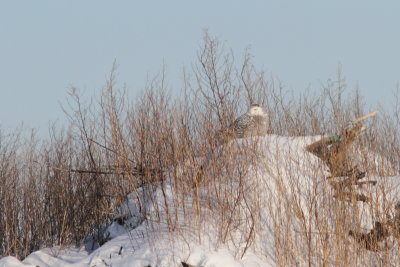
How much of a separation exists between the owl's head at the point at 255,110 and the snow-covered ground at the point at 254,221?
539 millimetres

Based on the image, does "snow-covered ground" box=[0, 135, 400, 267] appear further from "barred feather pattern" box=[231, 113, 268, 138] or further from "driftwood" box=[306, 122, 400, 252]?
"barred feather pattern" box=[231, 113, 268, 138]

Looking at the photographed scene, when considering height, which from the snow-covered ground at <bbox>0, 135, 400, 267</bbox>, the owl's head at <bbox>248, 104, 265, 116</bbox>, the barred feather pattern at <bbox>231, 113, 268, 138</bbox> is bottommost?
the snow-covered ground at <bbox>0, 135, 400, 267</bbox>

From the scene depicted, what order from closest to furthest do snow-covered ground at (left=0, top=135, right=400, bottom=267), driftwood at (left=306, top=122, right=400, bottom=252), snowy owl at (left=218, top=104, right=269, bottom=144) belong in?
snow-covered ground at (left=0, top=135, right=400, bottom=267) < driftwood at (left=306, top=122, right=400, bottom=252) < snowy owl at (left=218, top=104, right=269, bottom=144)

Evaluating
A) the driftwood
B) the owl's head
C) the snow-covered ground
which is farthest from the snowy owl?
the driftwood

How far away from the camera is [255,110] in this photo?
893 centimetres

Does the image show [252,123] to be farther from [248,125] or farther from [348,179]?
[348,179]

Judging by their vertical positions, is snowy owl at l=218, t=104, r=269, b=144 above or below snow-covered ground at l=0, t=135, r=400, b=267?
above

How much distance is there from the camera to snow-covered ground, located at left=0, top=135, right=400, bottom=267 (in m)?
7.29

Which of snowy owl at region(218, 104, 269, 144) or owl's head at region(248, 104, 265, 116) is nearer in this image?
snowy owl at region(218, 104, 269, 144)

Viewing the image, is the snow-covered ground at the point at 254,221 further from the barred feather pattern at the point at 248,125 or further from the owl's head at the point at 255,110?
the owl's head at the point at 255,110

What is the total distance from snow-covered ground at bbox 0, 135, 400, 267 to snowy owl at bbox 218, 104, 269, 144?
0.34m

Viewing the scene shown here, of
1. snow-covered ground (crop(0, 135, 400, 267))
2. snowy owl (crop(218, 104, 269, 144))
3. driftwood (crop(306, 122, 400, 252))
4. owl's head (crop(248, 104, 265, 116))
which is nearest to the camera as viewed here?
snow-covered ground (crop(0, 135, 400, 267))

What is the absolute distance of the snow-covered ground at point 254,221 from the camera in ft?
23.9

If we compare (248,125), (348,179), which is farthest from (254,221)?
(248,125)
